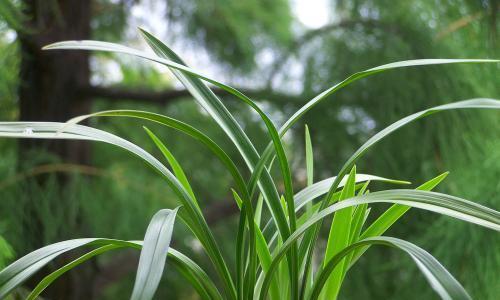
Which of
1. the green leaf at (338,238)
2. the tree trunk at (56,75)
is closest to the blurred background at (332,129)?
the tree trunk at (56,75)

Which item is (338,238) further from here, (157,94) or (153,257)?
(157,94)

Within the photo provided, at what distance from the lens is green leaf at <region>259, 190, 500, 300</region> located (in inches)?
16.5

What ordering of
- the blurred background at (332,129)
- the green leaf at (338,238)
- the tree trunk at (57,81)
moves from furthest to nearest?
the tree trunk at (57,81), the blurred background at (332,129), the green leaf at (338,238)

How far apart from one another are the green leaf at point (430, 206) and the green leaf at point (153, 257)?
8 centimetres

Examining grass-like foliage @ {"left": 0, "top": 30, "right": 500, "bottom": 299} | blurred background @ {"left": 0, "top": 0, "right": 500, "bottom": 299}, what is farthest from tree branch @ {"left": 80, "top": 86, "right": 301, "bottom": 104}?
grass-like foliage @ {"left": 0, "top": 30, "right": 500, "bottom": 299}

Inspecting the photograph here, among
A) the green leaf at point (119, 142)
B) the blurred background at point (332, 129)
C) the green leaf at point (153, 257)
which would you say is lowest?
the green leaf at point (153, 257)

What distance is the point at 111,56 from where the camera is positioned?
7.38ft

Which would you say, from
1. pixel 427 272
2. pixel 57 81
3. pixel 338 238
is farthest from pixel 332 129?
pixel 427 272

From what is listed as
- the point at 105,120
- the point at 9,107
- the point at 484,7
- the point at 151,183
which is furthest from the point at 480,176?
the point at 105,120

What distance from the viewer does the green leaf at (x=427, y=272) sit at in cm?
36

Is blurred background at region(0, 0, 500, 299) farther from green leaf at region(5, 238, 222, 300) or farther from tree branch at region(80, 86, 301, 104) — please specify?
green leaf at region(5, 238, 222, 300)

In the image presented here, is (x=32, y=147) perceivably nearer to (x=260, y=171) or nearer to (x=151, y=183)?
(x=151, y=183)

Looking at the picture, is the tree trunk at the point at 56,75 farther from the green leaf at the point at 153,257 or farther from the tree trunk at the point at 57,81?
the green leaf at the point at 153,257

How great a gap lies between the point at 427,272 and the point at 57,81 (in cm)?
113
